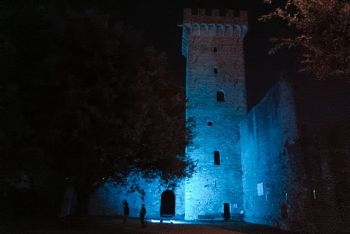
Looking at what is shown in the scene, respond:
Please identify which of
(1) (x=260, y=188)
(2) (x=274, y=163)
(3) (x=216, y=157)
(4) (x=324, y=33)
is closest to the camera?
(4) (x=324, y=33)

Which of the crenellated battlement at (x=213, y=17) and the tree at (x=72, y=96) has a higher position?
the crenellated battlement at (x=213, y=17)

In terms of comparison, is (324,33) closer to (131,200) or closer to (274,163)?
(274,163)

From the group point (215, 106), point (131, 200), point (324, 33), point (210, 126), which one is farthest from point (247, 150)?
point (324, 33)

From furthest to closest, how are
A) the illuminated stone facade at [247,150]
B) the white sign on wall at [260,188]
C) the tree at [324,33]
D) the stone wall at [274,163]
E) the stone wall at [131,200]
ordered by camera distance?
the stone wall at [131,200], the white sign on wall at [260,188], the stone wall at [274,163], the illuminated stone facade at [247,150], the tree at [324,33]

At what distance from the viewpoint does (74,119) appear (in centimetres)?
1038

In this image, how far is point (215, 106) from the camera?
83.3 feet

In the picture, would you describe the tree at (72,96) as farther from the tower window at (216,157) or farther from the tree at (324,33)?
the tower window at (216,157)

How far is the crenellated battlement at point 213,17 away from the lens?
27141 millimetres

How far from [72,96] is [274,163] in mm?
11514

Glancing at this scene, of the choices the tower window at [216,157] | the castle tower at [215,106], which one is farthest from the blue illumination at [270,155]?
the tower window at [216,157]

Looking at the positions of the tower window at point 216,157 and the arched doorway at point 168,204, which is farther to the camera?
the arched doorway at point 168,204

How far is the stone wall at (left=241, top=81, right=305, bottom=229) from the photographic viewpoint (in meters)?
Answer: 14.8

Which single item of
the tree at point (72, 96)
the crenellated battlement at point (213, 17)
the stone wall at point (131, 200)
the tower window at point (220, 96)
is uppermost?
the crenellated battlement at point (213, 17)

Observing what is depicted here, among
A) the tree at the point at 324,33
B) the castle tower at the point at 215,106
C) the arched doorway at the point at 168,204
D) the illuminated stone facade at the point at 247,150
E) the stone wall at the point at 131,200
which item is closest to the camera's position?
the tree at the point at 324,33
